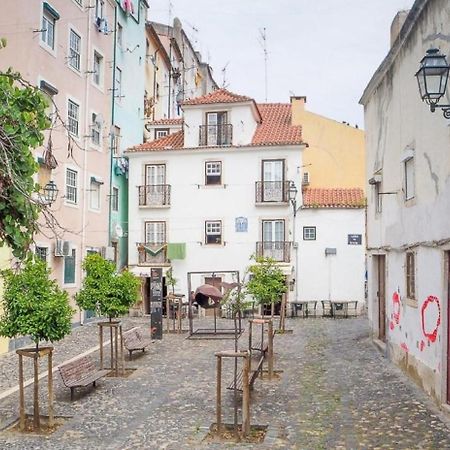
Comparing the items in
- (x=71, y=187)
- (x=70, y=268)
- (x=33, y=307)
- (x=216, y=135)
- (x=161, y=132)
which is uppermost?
(x=161, y=132)

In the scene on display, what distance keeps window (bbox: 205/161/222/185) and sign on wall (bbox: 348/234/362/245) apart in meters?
6.46

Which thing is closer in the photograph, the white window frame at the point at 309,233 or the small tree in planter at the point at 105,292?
the small tree in planter at the point at 105,292

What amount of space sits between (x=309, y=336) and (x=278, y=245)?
7.84 meters

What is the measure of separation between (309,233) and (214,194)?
15.4 feet

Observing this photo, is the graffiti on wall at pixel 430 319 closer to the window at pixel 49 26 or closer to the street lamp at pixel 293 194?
the window at pixel 49 26

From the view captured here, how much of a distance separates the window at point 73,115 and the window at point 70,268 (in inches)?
172

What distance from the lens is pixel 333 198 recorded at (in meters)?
27.6

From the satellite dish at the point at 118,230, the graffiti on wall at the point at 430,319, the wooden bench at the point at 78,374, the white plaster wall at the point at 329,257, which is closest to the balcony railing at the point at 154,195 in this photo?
the satellite dish at the point at 118,230

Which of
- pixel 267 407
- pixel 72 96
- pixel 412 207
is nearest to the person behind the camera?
pixel 267 407

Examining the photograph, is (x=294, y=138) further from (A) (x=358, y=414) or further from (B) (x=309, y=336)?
(A) (x=358, y=414)

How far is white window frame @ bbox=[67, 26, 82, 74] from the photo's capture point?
21.3 m

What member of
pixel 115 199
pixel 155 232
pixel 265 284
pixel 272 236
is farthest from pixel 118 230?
pixel 265 284

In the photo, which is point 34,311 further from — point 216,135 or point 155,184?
point 216,135

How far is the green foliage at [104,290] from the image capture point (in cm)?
1298
